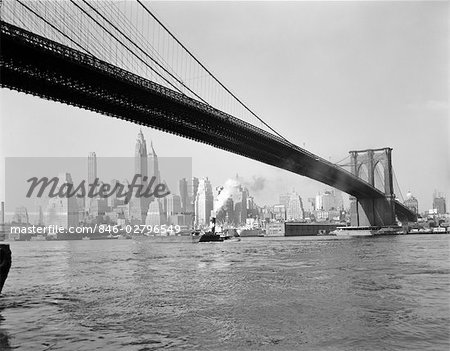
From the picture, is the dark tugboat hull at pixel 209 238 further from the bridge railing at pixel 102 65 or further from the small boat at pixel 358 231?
the bridge railing at pixel 102 65

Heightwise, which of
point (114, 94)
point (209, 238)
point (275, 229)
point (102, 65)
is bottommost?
point (275, 229)

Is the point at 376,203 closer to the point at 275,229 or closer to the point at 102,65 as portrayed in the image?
the point at 275,229

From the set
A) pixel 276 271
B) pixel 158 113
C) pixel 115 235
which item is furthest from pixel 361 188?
pixel 115 235

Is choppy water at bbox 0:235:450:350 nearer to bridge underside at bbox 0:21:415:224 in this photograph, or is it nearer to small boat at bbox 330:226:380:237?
bridge underside at bbox 0:21:415:224

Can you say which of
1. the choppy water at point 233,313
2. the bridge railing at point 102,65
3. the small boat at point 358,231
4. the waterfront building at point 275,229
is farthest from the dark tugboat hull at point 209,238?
the waterfront building at point 275,229

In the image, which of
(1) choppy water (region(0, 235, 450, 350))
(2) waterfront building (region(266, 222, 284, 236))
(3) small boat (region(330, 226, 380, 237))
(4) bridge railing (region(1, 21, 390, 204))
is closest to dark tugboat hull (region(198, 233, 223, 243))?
(3) small boat (region(330, 226, 380, 237))

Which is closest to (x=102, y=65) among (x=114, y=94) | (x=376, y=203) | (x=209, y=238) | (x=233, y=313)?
(x=114, y=94)
